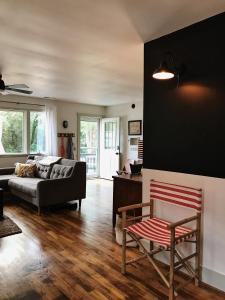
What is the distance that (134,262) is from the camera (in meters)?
2.50

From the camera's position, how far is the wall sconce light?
220cm

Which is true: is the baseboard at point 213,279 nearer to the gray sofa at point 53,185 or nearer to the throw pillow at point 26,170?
the gray sofa at point 53,185

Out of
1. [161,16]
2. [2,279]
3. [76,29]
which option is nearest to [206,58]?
[161,16]

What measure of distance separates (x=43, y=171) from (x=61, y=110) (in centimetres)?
234

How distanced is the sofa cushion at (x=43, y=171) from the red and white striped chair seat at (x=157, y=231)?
293cm

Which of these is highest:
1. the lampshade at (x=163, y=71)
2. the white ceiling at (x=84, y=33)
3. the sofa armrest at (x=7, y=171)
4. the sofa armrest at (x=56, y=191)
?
the white ceiling at (x=84, y=33)

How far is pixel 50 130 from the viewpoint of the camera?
638 cm

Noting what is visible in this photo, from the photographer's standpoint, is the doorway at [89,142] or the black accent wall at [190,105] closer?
the black accent wall at [190,105]

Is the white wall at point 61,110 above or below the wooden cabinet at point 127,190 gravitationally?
above

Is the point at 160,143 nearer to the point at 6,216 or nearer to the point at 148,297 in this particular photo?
the point at 148,297

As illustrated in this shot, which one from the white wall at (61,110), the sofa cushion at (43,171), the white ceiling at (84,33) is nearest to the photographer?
the white ceiling at (84,33)

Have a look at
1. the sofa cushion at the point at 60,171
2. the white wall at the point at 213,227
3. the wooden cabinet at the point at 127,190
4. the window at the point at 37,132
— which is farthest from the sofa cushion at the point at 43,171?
the white wall at the point at 213,227

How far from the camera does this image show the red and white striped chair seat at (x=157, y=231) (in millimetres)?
2018

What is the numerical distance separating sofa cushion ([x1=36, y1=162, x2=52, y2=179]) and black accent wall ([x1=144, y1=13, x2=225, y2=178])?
2695 millimetres
